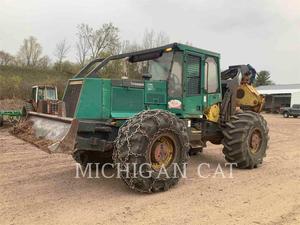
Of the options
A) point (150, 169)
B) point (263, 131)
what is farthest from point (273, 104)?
point (150, 169)

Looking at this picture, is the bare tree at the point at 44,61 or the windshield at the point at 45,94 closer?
the windshield at the point at 45,94

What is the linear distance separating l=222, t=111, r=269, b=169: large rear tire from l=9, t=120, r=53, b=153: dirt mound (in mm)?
4128

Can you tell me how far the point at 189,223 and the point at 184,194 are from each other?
1.42 metres

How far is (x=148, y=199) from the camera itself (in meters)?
6.60

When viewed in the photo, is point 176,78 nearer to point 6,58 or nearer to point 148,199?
point 148,199

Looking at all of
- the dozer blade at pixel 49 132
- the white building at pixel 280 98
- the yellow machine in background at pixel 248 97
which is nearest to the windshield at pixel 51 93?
the yellow machine in background at pixel 248 97

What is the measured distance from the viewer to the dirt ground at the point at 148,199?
5.70 m

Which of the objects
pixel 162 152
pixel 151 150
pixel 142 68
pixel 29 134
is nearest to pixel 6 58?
A: pixel 142 68

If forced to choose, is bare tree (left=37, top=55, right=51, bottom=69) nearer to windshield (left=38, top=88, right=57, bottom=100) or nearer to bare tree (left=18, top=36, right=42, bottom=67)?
bare tree (left=18, top=36, right=42, bottom=67)

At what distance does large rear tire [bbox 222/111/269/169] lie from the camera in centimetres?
902

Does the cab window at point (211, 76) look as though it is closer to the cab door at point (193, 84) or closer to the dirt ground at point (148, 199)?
the cab door at point (193, 84)

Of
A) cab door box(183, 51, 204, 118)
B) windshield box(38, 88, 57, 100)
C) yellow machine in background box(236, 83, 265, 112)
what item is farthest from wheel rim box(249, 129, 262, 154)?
windshield box(38, 88, 57, 100)

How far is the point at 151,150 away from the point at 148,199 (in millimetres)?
831

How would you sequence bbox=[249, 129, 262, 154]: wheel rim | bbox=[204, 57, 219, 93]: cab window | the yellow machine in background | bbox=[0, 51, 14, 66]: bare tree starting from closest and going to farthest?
bbox=[204, 57, 219, 93]: cab window
bbox=[249, 129, 262, 154]: wheel rim
the yellow machine in background
bbox=[0, 51, 14, 66]: bare tree
